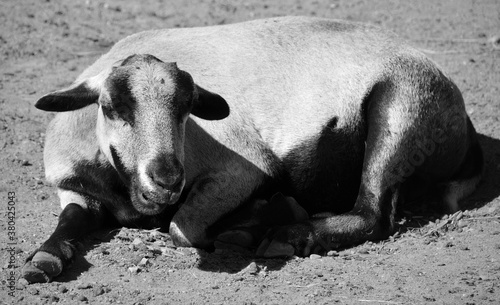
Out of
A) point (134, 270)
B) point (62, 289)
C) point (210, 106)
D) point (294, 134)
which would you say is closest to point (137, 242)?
point (134, 270)

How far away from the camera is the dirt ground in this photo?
17.8ft

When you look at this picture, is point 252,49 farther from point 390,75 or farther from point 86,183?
point 86,183

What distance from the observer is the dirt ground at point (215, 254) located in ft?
17.8

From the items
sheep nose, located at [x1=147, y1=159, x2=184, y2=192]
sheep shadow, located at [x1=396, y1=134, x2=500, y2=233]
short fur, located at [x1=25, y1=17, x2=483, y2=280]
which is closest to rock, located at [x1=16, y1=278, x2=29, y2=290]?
short fur, located at [x1=25, y1=17, x2=483, y2=280]

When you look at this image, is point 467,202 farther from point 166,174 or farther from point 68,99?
point 68,99

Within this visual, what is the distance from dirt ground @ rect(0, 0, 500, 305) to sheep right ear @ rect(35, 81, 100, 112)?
42.9 inches

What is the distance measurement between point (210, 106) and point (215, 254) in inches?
47.4

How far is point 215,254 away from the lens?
244 inches

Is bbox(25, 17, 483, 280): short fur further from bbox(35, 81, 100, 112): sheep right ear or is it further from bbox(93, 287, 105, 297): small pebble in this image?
bbox(93, 287, 105, 297): small pebble

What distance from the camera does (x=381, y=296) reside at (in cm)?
543

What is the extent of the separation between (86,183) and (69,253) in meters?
0.84

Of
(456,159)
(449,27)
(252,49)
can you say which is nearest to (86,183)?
(252,49)

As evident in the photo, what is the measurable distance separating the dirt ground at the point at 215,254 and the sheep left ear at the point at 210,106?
3.54ft

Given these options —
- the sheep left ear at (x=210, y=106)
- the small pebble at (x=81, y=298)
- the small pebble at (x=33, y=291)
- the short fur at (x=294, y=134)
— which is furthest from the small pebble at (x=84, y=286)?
the sheep left ear at (x=210, y=106)
